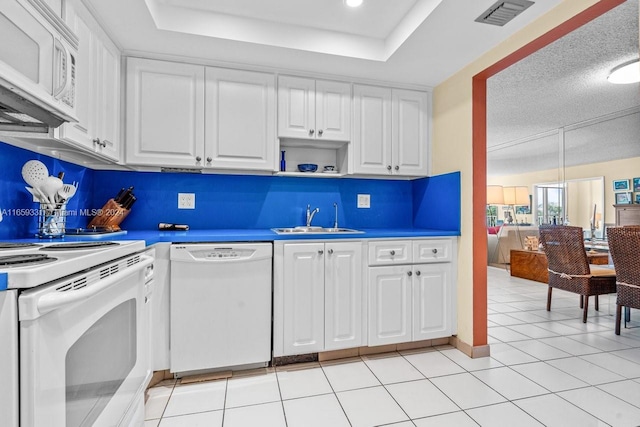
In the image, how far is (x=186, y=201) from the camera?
8.45 ft

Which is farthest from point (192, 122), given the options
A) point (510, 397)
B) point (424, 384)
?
point (510, 397)

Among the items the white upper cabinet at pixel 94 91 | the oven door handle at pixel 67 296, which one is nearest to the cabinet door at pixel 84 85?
the white upper cabinet at pixel 94 91

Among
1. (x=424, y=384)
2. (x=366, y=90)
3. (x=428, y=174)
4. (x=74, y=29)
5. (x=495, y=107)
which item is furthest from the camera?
(x=495, y=107)

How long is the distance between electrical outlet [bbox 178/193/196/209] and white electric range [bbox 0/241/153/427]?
3.87 feet

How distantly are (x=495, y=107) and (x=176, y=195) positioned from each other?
4138 mm

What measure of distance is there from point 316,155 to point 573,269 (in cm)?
276

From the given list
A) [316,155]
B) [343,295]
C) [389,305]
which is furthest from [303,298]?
[316,155]

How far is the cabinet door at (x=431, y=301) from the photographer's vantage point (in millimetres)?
2416

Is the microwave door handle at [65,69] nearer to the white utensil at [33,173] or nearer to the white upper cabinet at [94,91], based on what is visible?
the white upper cabinet at [94,91]

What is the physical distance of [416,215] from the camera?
3.03 metres

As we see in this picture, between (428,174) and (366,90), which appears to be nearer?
(366,90)

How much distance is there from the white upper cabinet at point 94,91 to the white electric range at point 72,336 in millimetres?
695

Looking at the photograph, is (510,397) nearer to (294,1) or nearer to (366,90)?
(366,90)

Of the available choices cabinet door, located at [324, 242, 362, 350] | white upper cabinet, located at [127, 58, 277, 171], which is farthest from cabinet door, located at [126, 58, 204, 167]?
cabinet door, located at [324, 242, 362, 350]
